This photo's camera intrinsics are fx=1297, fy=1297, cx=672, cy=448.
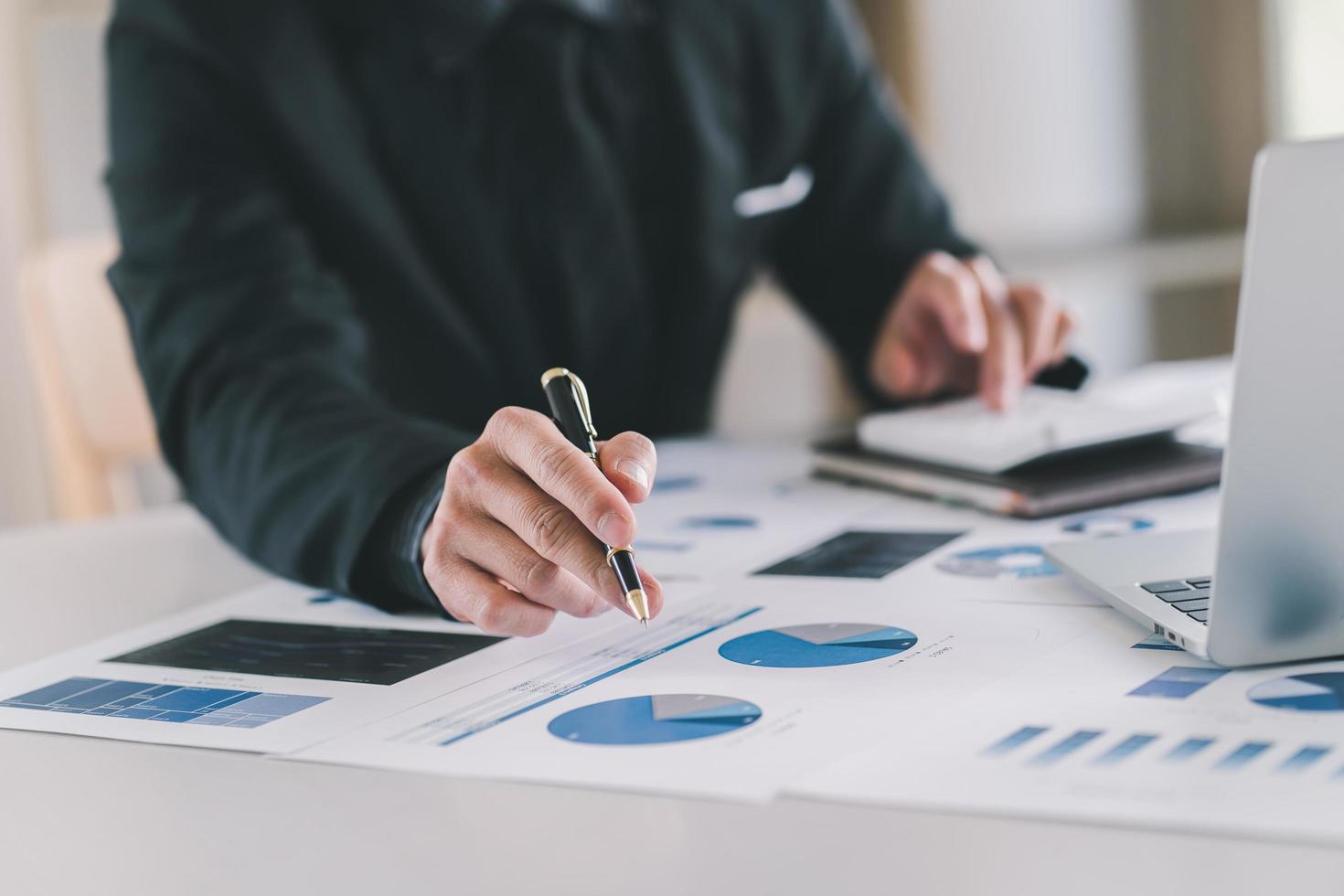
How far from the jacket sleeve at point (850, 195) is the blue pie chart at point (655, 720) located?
94cm

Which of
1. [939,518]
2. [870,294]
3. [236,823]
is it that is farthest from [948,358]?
[236,823]

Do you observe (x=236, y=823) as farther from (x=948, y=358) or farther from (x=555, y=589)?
(x=948, y=358)

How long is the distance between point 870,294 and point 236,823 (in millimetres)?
1092

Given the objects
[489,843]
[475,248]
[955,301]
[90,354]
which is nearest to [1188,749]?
[489,843]

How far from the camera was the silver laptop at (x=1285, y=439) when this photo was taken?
458 millimetres

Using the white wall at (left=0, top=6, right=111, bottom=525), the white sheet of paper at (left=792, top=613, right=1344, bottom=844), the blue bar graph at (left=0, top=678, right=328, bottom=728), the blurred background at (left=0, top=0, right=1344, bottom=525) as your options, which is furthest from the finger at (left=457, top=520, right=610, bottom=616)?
the white wall at (left=0, top=6, right=111, bottom=525)

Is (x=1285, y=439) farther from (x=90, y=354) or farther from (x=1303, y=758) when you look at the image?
(x=90, y=354)

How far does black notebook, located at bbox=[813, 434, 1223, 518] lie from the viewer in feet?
2.85

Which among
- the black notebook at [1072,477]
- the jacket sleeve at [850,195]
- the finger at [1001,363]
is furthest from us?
the jacket sleeve at [850,195]

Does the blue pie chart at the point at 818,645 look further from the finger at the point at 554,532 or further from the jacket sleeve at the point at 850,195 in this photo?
the jacket sleeve at the point at 850,195

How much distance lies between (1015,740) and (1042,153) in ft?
9.50

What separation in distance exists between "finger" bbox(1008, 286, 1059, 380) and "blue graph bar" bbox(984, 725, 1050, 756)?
0.67 m

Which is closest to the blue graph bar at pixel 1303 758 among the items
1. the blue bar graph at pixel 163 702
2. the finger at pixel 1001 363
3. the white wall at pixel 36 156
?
the blue bar graph at pixel 163 702

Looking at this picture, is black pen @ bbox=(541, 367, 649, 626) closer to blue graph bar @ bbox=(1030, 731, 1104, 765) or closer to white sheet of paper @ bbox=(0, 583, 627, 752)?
white sheet of paper @ bbox=(0, 583, 627, 752)
